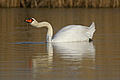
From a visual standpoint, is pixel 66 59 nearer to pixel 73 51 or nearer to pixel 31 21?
pixel 73 51

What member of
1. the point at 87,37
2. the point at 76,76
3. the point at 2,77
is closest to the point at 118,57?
the point at 76,76

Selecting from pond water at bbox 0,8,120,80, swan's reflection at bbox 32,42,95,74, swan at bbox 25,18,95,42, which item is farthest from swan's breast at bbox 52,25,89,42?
swan's reflection at bbox 32,42,95,74

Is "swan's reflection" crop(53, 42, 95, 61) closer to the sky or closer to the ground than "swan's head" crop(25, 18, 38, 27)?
closer to the ground

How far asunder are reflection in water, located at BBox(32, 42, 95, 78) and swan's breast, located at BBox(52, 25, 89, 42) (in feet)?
2.83

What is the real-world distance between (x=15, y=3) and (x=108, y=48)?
22.9m

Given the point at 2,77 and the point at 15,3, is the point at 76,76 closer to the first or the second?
the point at 2,77

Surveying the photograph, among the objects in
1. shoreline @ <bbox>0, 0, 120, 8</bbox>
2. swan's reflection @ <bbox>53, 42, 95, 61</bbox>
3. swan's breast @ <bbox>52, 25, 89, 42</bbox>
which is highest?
shoreline @ <bbox>0, 0, 120, 8</bbox>

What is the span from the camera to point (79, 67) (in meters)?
6.64

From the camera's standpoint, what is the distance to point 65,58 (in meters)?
7.70

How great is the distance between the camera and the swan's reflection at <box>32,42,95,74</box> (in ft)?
22.1

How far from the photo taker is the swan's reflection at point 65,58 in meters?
6.75

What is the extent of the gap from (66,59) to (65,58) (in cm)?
14

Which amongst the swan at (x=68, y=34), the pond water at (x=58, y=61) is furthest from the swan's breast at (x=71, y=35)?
the pond water at (x=58, y=61)

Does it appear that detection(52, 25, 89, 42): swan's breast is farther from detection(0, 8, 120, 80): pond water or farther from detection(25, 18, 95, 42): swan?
detection(0, 8, 120, 80): pond water
